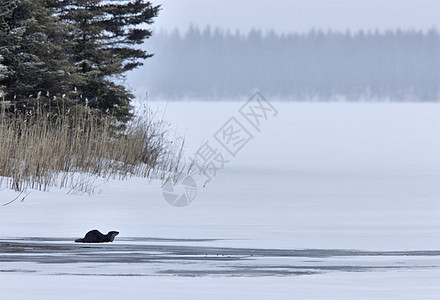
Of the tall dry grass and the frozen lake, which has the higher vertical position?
the tall dry grass

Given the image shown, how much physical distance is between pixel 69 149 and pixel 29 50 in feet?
6.82

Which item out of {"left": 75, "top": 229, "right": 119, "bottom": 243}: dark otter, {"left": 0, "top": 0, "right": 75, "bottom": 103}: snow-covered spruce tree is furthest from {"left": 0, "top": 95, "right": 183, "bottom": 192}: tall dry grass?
{"left": 75, "top": 229, "right": 119, "bottom": 243}: dark otter

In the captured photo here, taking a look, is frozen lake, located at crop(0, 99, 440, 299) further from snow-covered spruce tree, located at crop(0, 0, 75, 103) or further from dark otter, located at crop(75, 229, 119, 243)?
snow-covered spruce tree, located at crop(0, 0, 75, 103)

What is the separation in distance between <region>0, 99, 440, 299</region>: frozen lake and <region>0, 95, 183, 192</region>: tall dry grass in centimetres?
50

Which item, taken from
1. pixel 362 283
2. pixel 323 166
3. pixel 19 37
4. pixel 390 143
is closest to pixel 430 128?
pixel 390 143

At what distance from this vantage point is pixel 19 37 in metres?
17.3

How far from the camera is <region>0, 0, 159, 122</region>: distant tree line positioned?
1781cm

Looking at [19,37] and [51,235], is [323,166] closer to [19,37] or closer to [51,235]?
[19,37]

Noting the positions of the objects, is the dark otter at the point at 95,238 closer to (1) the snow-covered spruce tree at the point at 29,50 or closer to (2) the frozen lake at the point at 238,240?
(2) the frozen lake at the point at 238,240

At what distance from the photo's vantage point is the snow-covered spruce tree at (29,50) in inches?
692

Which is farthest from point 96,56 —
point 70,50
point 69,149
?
point 69,149

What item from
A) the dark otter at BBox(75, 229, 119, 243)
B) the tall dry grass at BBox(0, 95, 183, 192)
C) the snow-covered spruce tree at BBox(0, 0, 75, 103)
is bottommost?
the dark otter at BBox(75, 229, 119, 243)

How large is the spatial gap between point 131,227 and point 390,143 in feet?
94.0

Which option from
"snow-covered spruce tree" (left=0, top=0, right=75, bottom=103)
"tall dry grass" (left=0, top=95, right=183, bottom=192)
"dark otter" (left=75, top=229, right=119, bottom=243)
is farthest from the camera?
"snow-covered spruce tree" (left=0, top=0, right=75, bottom=103)
